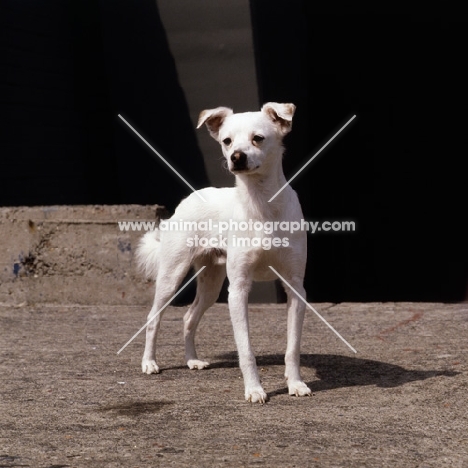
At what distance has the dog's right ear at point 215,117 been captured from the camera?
5156mm

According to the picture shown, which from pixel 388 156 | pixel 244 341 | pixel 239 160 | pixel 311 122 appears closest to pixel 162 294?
pixel 244 341

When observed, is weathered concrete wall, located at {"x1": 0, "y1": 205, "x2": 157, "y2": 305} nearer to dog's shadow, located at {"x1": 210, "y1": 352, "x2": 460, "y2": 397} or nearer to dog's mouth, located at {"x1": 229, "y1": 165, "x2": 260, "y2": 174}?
dog's shadow, located at {"x1": 210, "y1": 352, "x2": 460, "y2": 397}

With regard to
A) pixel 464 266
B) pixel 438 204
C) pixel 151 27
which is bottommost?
pixel 464 266

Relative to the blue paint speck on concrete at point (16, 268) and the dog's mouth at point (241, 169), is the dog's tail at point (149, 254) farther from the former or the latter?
the blue paint speck on concrete at point (16, 268)

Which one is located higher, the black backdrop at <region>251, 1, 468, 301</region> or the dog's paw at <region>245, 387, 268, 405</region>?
the black backdrop at <region>251, 1, 468, 301</region>

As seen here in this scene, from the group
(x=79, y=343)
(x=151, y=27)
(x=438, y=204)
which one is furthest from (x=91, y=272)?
(x=438, y=204)

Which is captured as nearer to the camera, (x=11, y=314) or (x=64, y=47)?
(x=11, y=314)

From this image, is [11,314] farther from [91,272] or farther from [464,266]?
[464,266]

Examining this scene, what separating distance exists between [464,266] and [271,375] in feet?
24.2

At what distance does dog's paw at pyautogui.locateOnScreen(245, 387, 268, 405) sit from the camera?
189 inches

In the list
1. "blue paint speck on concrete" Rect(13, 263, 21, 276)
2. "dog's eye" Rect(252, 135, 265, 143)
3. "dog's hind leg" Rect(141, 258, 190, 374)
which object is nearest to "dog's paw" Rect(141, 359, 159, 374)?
"dog's hind leg" Rect(141, 258, 190, 374)

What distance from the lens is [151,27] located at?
9.12m

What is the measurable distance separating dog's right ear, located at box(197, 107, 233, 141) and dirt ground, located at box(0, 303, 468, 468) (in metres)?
1.37

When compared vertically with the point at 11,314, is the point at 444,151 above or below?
above
